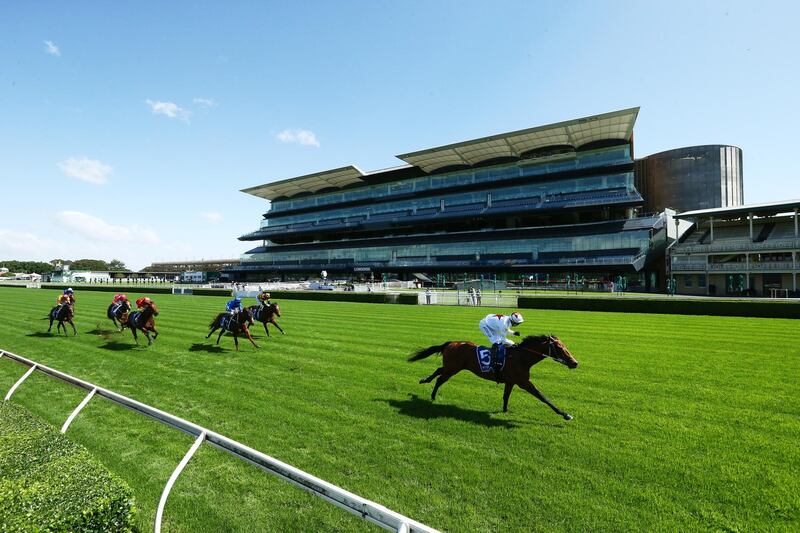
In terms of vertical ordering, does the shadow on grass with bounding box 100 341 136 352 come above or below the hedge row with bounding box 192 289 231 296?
below

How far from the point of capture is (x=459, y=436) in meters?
5.93

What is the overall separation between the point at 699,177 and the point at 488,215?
134 ft

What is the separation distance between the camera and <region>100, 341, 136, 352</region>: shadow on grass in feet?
41.8

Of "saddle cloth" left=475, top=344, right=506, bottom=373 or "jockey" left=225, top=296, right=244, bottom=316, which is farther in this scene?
"jockey" left=225, top=296, right=244, bottom=316

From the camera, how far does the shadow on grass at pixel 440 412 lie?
647 centimetres

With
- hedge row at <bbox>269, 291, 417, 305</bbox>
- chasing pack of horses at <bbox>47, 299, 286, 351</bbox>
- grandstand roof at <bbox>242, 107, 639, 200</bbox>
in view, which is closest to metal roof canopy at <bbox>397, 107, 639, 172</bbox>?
grandstand roof at <bbox>242, 107, 639, 200</bbox>

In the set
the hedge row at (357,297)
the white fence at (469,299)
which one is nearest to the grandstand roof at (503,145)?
the white fence at (469,299)

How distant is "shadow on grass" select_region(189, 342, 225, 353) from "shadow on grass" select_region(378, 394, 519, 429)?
7.38m

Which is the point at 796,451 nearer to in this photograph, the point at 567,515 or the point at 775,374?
the point at 567,515

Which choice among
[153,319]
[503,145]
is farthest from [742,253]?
[153,319]

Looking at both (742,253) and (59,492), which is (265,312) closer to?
(59,492)

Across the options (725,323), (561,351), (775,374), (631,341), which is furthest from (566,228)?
(561,351)

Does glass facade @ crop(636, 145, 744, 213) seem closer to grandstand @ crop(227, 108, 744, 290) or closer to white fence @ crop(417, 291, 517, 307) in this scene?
grandstand @ crop(227, 108, 744, 290)

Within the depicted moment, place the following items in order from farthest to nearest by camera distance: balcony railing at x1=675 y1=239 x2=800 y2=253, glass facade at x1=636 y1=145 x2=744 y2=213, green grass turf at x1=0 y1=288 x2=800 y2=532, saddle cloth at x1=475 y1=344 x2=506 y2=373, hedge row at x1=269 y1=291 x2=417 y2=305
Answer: glass facade at x1=636 y1=145 x2=744 y2=213 < balcony railing at x1=675 y1=239 x2=800 y2=253 < hedge row at x1=269 y1=291 x2=417 y2=305 < saddle cloth at x1=475 y1=344 x2=506 y2=373 < green grass turf at x1=0 y1=288 x2=800 y2=532
